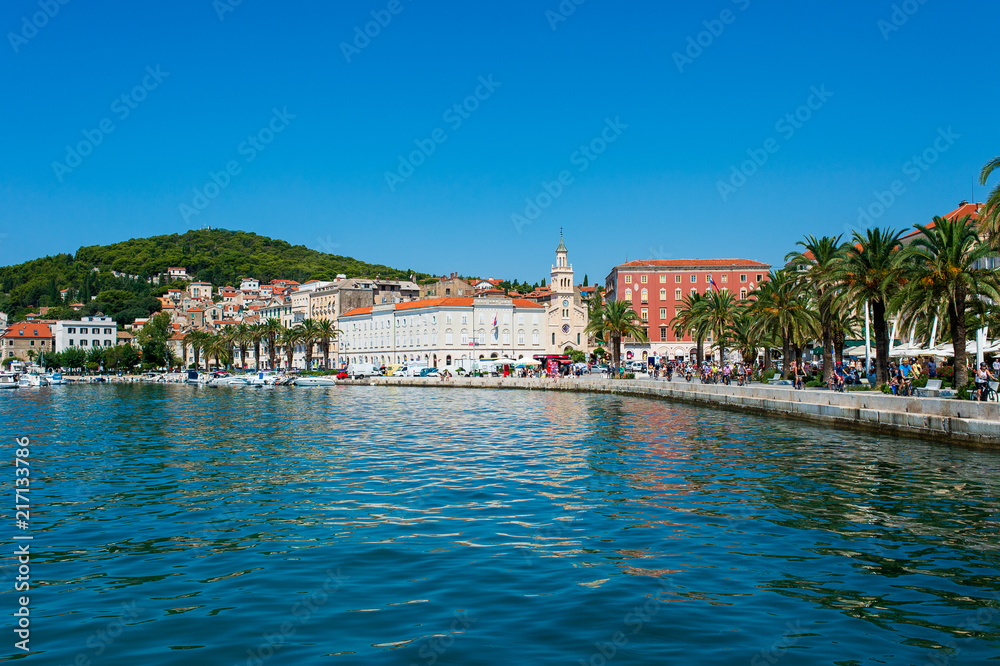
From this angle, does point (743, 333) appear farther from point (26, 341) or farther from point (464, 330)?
point (26, 341)

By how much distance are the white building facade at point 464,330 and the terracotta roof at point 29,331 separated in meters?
83.1

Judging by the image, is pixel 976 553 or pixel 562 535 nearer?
pixel 976 553

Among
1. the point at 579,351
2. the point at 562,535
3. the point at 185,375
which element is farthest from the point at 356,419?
the point at 185,375

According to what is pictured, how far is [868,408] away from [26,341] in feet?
544

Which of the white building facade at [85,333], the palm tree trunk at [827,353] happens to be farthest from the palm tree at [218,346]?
the palm tree trunk at [827,353]

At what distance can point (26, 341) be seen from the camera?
156 metres

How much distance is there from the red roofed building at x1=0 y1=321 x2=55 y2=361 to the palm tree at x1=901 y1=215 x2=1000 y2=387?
163 m

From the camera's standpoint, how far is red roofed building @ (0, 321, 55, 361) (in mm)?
154625

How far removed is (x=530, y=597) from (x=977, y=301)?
2837 cm

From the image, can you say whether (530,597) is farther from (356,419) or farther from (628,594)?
(356,419)

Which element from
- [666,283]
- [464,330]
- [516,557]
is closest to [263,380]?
[464,330]

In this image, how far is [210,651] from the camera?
8.12 metres

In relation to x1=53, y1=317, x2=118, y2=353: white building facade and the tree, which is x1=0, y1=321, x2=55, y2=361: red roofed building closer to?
x1=53, y1=317, x2=118, y2=353: white building facade

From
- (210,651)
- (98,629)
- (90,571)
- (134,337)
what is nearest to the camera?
(210,651)
